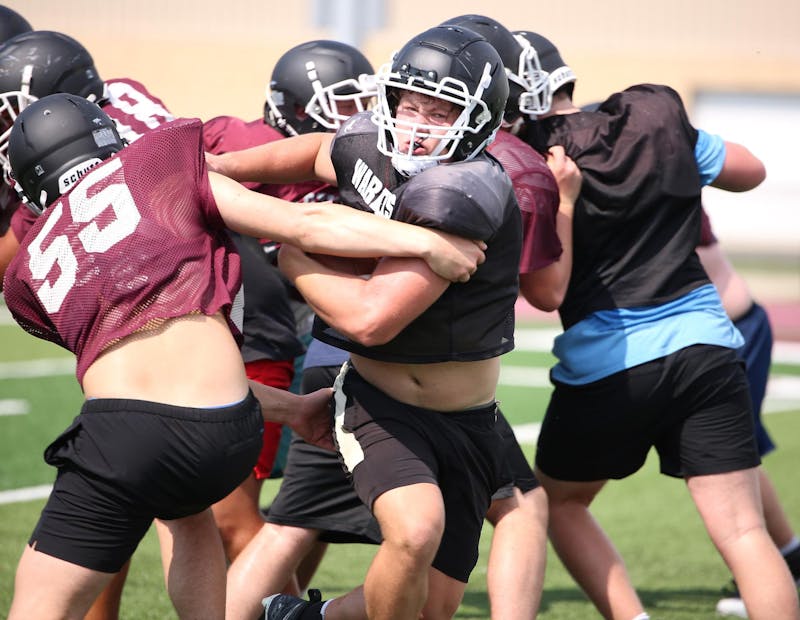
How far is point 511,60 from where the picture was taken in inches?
167

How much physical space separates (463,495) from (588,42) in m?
26.8

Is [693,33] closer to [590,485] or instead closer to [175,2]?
[175,2]

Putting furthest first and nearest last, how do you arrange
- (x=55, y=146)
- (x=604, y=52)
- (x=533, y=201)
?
(x=604, y=52) → (x=533, y=201) → (x=55, y=146)

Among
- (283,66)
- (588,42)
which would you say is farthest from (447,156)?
(588,42)

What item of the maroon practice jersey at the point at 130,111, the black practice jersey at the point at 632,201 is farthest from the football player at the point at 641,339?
the maroon practice jersey at the point at 130,111

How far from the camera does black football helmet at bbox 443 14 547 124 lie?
422cm

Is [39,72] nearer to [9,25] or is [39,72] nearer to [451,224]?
[9,25]

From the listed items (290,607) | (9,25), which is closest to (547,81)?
(290,607)

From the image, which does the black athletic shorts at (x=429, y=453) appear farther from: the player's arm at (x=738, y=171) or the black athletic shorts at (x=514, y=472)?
the player's arm at (x=738, y=171)

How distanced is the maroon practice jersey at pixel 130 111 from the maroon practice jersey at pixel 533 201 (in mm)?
1422

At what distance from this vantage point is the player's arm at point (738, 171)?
14.8ft

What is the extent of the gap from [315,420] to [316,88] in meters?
1.69

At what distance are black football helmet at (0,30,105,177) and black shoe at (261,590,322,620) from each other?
192 cm

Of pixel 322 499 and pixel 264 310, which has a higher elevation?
pixel 264 310
